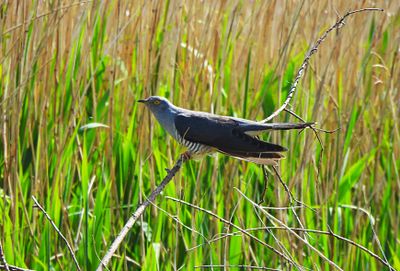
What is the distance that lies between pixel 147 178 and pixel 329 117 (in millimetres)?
822

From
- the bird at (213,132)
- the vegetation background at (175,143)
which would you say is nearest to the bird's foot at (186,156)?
the bird at (213,132)

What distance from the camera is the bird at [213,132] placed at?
2299 millimetres

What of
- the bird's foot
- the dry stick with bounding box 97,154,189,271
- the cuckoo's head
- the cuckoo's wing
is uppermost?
the cuckoo's head

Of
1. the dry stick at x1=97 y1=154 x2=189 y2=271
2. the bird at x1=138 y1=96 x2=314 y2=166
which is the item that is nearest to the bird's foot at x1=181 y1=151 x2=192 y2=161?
the bird at x1=138 y1=96 x2=314 y2=166

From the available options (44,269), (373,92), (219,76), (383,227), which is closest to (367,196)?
(383,227)

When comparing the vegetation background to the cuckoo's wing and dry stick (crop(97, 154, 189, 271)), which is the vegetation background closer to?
the cuckoo's wing

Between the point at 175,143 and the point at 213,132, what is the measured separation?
56 centimetres

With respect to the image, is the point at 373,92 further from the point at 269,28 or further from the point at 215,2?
the point at 215,2

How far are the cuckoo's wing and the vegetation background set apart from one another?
22 cm

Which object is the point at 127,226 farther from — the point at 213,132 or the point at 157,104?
the point at 157,104

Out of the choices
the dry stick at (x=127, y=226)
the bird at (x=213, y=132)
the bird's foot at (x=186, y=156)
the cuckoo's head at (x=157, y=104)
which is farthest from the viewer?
the cuckoo's head at (x=157, y=104)

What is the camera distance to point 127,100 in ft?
10.4

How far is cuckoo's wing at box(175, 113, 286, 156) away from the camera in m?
2.35

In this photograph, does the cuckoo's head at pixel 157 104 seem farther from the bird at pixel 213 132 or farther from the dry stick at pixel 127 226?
the dry stick at pixel 127 226
